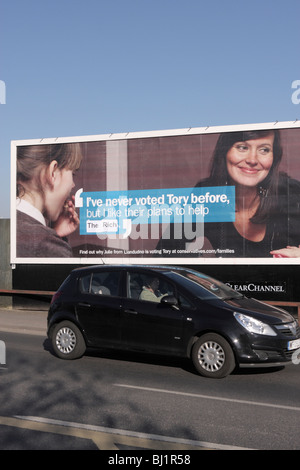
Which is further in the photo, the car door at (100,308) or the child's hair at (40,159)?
the child's hair at (40,159)

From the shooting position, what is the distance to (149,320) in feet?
31.7

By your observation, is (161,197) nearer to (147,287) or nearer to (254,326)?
(147,287)

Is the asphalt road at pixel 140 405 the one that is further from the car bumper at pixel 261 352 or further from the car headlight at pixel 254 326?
the car headlight at pixel 254 326

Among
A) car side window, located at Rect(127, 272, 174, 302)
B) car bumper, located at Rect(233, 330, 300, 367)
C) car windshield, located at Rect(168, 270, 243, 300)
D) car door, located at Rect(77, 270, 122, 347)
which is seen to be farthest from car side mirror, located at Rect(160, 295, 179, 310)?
car bumper, located at Rect(233, 330, 300, 367)

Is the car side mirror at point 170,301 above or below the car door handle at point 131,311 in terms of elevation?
above

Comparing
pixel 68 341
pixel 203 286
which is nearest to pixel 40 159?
pixel 68 341

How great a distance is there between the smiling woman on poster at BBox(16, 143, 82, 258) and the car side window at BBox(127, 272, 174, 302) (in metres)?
8.35

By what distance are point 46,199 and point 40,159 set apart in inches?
49.7

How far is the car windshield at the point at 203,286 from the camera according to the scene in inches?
384

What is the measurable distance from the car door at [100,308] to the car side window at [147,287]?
0.27m

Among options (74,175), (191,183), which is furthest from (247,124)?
(74,175)

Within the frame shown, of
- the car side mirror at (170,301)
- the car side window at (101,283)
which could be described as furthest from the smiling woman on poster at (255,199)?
the car side mirror at (170,301)

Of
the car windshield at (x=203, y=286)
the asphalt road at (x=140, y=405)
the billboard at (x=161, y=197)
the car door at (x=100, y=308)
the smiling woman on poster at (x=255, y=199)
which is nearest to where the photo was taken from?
the asphalt road at (x=140, y=405)

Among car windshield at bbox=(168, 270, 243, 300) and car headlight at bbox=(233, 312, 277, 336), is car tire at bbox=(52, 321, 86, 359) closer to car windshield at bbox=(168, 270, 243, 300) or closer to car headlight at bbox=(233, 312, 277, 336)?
car windshield at bbox=(168, 270, 243, 300)
